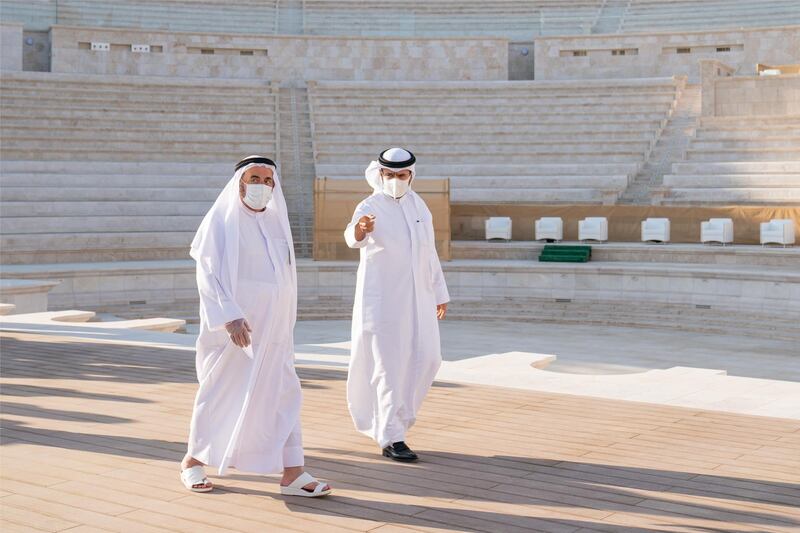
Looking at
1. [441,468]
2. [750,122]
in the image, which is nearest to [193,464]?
[441,468]

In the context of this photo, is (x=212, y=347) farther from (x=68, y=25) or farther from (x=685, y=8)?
(x=685, y=8)

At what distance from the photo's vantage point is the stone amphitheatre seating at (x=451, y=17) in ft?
95.7

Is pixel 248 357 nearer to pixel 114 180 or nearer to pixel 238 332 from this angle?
pixel 238 332

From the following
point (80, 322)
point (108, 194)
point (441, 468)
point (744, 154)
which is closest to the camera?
point (441, 468)

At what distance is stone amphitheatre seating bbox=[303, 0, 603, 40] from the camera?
29.2m

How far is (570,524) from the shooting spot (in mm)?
4582

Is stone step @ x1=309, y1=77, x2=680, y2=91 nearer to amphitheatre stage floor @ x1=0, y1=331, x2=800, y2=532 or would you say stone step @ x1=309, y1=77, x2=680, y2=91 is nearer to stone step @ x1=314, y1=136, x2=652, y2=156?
stone step @ x1=314, y1=136, x2=652, y2=156

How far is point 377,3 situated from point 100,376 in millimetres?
24576

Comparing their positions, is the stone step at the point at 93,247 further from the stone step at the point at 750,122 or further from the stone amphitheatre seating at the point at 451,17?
the stone amphitheatre seating at the point at 451,17

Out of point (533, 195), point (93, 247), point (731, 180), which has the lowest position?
point (93, 247)

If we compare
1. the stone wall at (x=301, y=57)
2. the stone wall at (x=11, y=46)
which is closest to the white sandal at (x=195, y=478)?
the stone wall at (x=301, y=57)

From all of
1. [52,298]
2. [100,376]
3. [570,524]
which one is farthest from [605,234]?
[570,524]

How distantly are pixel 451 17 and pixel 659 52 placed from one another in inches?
247

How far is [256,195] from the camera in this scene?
201 inches
